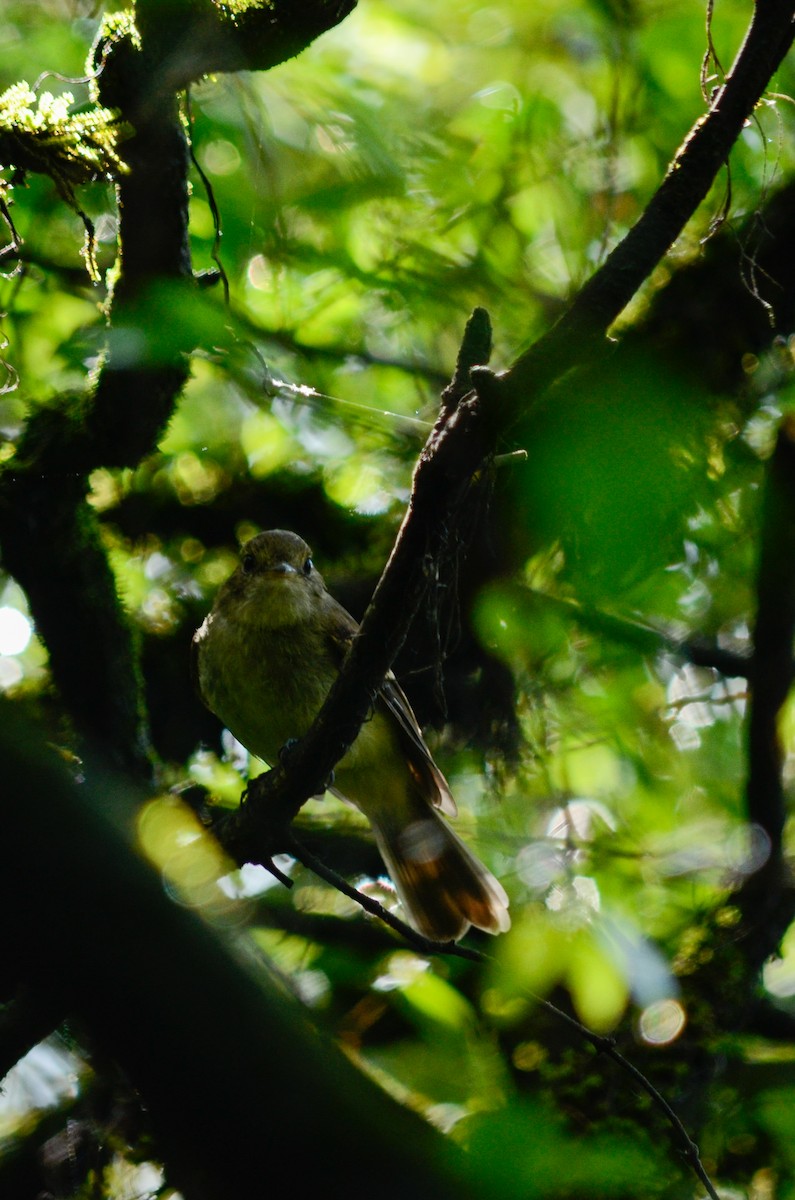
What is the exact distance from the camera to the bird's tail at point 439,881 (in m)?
4.08

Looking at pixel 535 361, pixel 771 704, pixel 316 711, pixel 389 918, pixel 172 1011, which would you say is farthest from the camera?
pixel 316 711

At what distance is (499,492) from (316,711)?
1.07m

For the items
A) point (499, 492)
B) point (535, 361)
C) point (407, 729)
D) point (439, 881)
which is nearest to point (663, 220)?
point (535, 361)

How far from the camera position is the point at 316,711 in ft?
13.1

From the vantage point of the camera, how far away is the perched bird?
3971 millimetres

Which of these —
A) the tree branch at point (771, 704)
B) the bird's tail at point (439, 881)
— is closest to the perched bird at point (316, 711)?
the bird's tail at point (439, 881)

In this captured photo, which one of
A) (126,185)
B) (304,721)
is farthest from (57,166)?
(304,721)

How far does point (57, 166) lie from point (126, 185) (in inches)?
6.5

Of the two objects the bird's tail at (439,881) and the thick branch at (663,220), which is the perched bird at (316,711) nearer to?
the bird's tail at (439,881)

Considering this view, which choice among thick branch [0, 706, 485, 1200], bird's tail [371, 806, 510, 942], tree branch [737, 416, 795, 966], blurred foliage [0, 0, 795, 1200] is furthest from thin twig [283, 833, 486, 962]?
tree branch [737, 416, 795, 966]

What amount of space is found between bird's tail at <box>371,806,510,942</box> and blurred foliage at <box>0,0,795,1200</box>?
127 mm

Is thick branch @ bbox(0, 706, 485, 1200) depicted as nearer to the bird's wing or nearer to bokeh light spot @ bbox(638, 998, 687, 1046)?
the bird's wing

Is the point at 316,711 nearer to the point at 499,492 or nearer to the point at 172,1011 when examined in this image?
the point at 499,492

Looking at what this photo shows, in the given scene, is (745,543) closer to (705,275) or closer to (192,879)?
(705,275)
